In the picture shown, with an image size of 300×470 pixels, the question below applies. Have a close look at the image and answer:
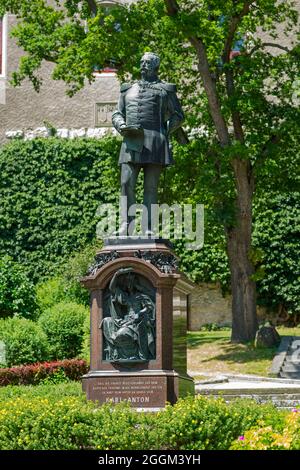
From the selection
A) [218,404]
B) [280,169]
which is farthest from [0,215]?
[218,404]

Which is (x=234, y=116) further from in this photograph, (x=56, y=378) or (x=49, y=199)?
(x=49, y=199)

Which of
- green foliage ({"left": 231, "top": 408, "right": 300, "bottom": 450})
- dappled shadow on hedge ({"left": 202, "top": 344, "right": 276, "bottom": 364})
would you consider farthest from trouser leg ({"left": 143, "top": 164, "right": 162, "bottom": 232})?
dappled shadow on hedge ({"left": 202, "top": 344, "right": 276, "bottom": 364})

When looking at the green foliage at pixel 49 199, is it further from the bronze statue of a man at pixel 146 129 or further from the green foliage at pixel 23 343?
the bronze statue of a man at pixel 146 129

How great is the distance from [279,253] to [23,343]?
9.61 metres

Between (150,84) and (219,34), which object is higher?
(219,34)

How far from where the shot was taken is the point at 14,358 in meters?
16.9

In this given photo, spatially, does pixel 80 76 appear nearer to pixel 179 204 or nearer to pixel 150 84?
pixel 179 204

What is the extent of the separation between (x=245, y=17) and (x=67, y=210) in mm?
9341

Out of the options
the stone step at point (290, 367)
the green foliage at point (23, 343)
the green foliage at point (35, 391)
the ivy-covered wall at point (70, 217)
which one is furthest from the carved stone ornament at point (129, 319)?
the ivy-covered wall at point (70, 217)

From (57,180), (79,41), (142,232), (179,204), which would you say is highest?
(79,41)

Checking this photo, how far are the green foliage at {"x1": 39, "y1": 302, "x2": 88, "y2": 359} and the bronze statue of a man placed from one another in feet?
24.5

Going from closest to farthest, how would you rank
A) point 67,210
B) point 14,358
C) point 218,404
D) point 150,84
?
1. point 218,404
2. point 150,84
3. point 14,358
4. point 67,210

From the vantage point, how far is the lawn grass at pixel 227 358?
56.3ft

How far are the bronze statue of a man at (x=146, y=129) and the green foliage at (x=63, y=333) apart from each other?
7459 millimetres
